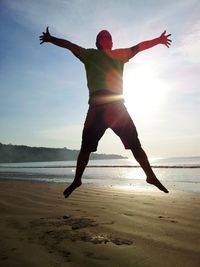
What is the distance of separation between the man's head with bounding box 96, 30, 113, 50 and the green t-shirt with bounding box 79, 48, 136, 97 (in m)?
0.10

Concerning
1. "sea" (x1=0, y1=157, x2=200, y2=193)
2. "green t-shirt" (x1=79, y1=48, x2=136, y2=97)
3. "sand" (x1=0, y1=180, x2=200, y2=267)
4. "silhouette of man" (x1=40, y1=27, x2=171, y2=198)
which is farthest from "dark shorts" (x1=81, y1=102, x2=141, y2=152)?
"sea" (x1=0, y1=157, x2=200, y2=193)

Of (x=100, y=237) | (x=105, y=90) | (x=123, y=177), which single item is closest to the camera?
(x=105, y=90)

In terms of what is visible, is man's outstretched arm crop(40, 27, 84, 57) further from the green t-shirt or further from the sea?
the sea

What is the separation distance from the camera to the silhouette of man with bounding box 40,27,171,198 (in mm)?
4719

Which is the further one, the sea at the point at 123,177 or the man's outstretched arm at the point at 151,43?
the sea at the point at 123,177

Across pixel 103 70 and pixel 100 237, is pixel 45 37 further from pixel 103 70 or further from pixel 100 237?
pixel 100 237

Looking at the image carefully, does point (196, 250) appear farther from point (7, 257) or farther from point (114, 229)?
point (7, 257)

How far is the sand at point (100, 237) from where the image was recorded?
12.9 feet

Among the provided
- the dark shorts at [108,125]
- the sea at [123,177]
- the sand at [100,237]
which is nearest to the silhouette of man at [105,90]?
the dark shorts at [108,125]

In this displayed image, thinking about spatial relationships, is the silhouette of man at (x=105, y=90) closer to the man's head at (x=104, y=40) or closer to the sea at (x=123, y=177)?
the man's head at (x=104, y=40)

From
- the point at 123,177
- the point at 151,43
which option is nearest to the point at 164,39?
the point at 151,43

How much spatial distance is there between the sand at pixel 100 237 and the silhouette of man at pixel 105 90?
1.15 meters

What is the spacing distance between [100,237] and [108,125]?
1.61m

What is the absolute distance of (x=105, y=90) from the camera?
15.4 ft
